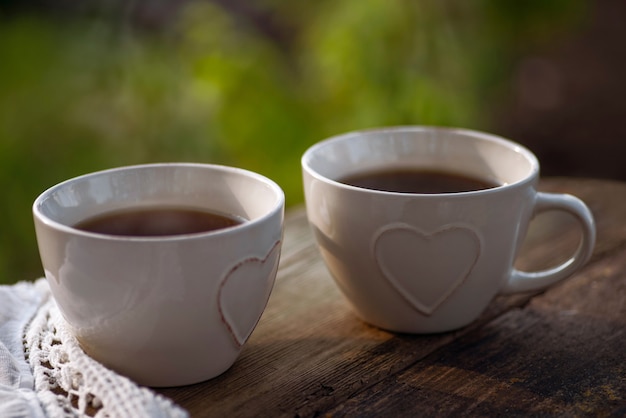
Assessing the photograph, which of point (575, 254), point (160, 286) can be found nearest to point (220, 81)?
point (575, 254)

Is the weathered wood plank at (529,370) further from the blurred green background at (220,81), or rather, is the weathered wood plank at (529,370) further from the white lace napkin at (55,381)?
the blurred green background at (220,81)

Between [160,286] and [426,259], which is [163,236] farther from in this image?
[426,259]

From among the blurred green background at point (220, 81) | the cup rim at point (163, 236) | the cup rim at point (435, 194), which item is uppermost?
the cup rim at point (163, 236)

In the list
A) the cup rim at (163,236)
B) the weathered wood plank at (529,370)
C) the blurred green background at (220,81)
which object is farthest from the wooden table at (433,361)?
the blurred green background at (220,81)

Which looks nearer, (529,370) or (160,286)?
(160,286)

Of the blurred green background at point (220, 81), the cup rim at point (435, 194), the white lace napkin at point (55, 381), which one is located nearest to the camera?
the white lace napkin at point (55, 381)

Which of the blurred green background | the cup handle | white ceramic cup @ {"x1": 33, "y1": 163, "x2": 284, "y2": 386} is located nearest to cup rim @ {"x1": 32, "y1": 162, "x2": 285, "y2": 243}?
white ceramic cup @ {"x1": 33, "y1": 163, "x2": 284, "y2": 386}

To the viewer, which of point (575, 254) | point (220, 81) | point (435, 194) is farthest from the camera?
point (220, 81)

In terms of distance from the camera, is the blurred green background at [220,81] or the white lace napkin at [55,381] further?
the blurred green background at [220,81]
